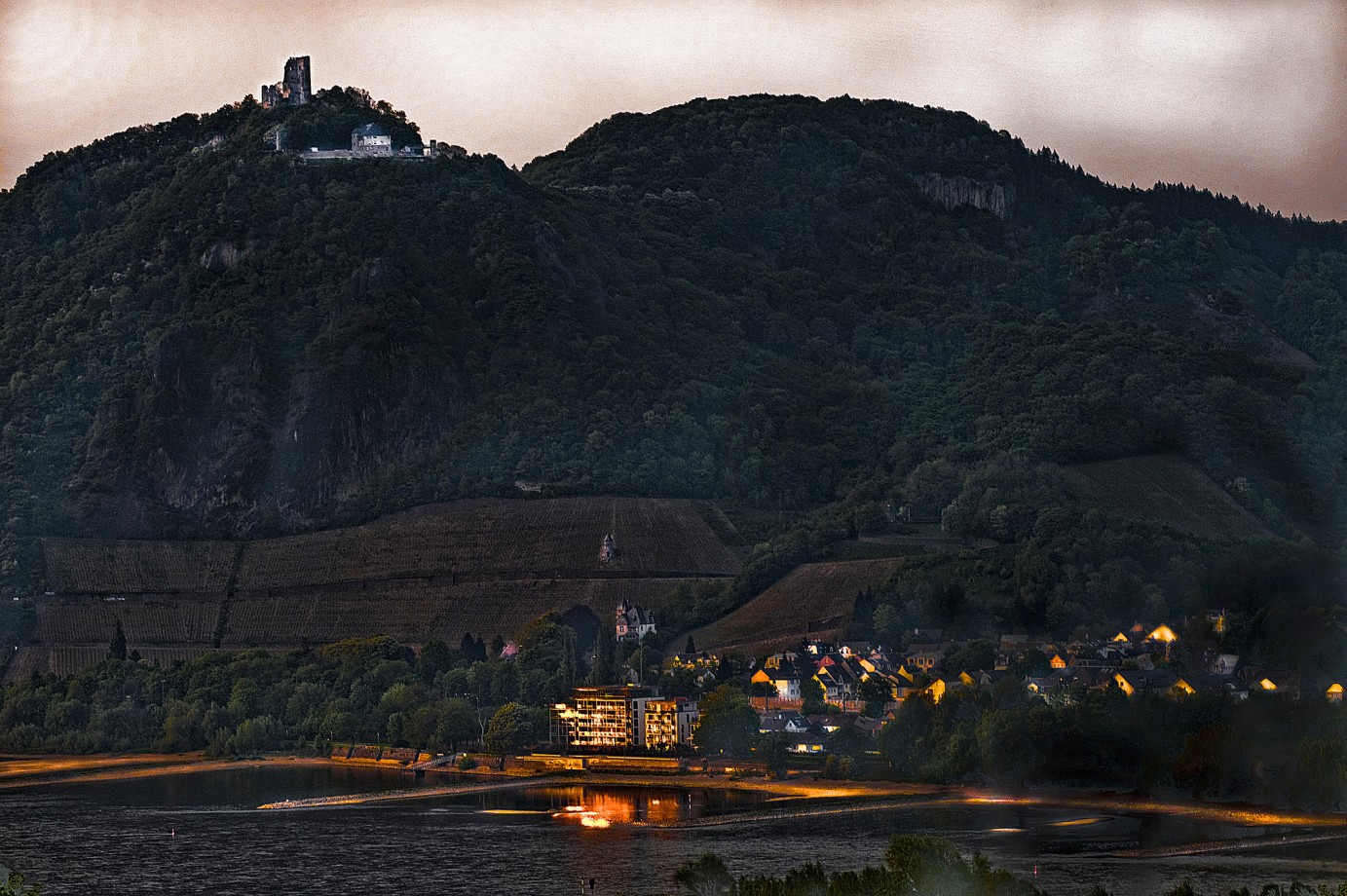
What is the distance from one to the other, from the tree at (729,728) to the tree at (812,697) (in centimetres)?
483

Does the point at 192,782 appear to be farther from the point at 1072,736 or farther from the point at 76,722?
the point at 1072,736

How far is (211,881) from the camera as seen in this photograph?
120375mm

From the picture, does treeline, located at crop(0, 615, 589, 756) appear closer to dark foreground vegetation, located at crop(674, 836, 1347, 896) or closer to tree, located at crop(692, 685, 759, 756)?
tree, located at crop(692, 685, 759, 756)

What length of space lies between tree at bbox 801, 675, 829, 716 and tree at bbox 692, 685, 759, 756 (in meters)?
4.83

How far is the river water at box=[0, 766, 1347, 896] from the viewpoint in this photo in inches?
4592

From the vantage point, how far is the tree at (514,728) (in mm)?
172625

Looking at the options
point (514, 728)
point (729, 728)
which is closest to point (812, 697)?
point (729, 728)

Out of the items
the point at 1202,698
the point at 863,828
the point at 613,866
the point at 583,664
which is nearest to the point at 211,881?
the point at 613,866

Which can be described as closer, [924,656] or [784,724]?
[784,724]

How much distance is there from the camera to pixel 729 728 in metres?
164

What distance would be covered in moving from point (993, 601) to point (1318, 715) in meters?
60.3

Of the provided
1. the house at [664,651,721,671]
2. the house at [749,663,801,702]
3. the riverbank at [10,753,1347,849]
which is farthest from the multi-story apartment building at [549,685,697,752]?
the house at [664,651,721,671]

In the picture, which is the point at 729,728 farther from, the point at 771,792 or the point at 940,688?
the point at 771,792

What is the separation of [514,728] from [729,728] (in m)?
16.7
